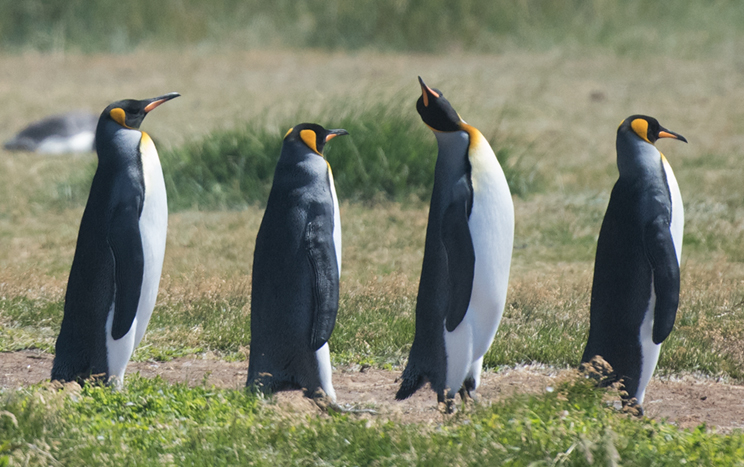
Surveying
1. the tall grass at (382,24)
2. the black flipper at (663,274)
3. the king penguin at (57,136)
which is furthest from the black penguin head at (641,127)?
the tall grass at (382,24)

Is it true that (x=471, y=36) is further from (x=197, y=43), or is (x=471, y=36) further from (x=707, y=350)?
(x=707, y=350)

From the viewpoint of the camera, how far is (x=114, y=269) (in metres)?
4.50

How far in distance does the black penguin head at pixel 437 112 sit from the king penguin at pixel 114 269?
1456 mm

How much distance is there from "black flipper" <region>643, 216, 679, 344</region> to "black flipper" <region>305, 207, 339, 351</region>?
1495mm

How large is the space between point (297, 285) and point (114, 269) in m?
0.99

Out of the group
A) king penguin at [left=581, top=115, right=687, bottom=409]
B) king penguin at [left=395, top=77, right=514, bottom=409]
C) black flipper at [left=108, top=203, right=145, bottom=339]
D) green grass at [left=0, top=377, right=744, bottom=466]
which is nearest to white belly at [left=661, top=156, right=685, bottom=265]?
king penguin at [left=581, top=115, right=687, bottom=409]

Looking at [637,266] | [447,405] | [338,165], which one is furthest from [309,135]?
[338,165]

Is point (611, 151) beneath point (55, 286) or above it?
above

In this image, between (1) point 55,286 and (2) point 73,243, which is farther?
(2) point 73,243

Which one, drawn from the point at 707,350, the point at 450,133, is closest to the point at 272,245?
the point at 450,133

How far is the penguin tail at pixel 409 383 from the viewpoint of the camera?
4328 millimetres

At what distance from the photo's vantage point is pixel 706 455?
3.30m

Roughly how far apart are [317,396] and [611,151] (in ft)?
29.6

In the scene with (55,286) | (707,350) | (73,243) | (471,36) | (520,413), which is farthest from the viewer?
(471,36)
